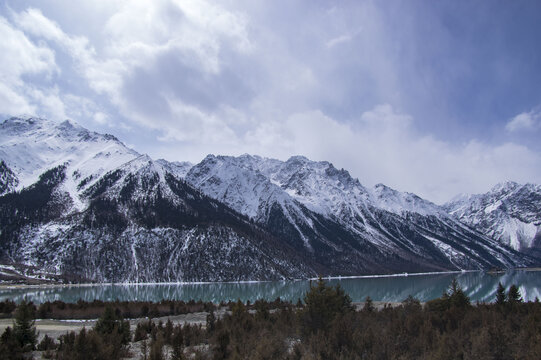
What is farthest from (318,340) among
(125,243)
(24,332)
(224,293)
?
(125,243)

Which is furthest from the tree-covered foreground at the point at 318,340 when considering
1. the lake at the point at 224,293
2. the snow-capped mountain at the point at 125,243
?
the snow-capped mountain at the point at 125,243

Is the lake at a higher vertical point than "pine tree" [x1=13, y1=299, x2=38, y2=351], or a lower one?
lower

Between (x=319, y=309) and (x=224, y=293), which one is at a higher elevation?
(x=319, y=309)

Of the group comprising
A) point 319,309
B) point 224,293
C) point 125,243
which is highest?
point 125,243

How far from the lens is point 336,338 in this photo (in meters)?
16.3

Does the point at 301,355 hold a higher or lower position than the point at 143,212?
lower

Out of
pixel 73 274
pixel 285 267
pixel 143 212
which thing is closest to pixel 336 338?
pixel 73 274

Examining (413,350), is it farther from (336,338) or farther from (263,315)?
(263,315)

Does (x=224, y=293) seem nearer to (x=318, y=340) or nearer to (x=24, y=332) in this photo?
(x=24, y=332)

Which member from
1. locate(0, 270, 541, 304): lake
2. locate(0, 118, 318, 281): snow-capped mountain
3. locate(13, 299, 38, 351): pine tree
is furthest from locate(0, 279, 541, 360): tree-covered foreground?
locate(0, 118, 318, 281): snow-capped mountain

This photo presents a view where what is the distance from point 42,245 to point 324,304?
518ft

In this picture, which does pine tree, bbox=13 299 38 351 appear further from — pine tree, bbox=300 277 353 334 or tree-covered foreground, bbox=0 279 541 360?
pine tree, bbox=300 277 353 334

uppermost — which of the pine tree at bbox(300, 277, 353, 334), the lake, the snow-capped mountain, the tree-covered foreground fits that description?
the snow-capped mountain

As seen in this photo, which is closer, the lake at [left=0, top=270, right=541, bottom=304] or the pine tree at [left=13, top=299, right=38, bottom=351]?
the pine tree at [left=13, top=299, right=38, bottom=351]
